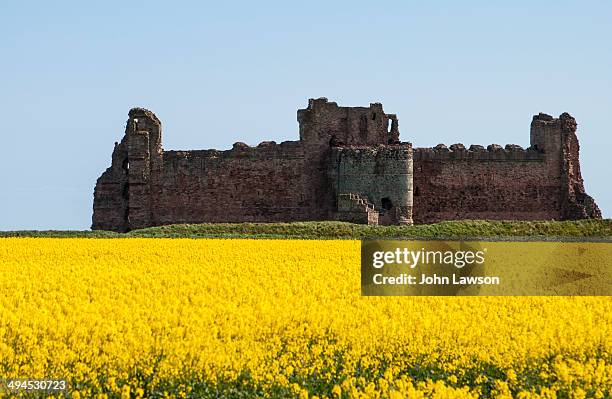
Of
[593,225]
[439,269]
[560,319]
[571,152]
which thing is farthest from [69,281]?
[571,152]

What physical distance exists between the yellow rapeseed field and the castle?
93.7 feet

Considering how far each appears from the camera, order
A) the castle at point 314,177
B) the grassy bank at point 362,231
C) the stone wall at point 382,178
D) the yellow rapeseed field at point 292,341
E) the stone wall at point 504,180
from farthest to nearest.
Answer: the stone wall at point 504,180
the castle at point 314,177
the stone wall at point 382,178
the grassy bank at point 362,231
the yellow rapeseed field at point 292,341

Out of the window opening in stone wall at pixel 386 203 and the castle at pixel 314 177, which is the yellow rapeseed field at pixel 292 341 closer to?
the window opening in stone wall at pixel 386 203

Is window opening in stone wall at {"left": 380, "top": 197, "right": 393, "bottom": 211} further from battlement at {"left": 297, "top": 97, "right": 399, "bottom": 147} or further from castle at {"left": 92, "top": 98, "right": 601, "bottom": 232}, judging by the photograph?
battlement at {"left": 297, "top": 97, "right": 399, "bottom": 147}

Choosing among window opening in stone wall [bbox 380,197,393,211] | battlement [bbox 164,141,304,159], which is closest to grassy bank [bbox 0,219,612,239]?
window opening in stone wall [bbox 380,197,393,211]

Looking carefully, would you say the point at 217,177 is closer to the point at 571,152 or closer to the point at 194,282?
the point at 571,152

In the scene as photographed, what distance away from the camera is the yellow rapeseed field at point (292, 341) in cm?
1207

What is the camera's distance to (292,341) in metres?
14.0

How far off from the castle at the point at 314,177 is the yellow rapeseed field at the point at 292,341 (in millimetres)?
28549

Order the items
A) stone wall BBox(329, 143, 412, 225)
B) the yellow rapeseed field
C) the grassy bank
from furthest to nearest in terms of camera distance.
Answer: stone wall BBox(329, 143, 412, 225), the grassy bank, the yellow rapeseed field

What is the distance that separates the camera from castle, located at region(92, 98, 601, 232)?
4875cm

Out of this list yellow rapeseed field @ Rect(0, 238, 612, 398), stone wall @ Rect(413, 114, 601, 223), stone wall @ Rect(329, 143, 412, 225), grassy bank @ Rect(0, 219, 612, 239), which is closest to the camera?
yellow rapeseed field @ Rect(0, 238, 612, 398)

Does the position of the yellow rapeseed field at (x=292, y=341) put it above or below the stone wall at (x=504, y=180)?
below

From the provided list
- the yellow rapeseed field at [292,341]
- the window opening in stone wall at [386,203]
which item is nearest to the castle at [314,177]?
the window opening in stone wall at [386,203]
